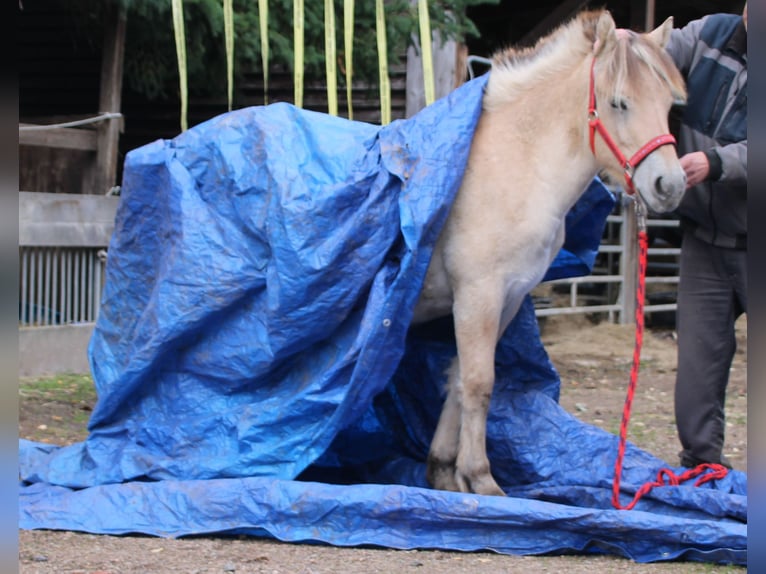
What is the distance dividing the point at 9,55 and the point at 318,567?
2167 mm

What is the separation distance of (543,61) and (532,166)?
44 centimetres

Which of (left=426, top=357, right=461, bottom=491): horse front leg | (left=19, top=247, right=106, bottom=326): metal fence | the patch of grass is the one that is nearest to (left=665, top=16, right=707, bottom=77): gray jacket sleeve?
(left=426, top=357, right=461, bottom=491): horse front leg

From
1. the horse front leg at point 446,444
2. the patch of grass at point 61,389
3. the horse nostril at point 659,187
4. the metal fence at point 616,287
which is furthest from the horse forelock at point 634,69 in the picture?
the metal fence at point 616,287

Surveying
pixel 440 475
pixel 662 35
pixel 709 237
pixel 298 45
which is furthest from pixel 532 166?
pixel 298 45

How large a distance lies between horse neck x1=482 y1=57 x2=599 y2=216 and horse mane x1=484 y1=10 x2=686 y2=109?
23mm

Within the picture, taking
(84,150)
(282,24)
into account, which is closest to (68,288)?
(84,150)

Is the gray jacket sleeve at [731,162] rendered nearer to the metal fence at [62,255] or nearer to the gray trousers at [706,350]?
the gray trousers at [706,350]

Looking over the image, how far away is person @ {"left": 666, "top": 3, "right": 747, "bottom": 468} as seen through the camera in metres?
3.58

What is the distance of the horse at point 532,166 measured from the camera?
10.5 ft

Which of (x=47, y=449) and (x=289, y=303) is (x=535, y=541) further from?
(x=47, y=449)

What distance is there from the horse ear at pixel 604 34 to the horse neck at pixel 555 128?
80mm

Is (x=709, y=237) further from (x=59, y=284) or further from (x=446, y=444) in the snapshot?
(x=59, y=284)

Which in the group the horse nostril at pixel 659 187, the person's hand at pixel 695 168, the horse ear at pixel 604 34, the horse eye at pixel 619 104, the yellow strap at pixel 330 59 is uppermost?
the yellow strap at pixel 330 59

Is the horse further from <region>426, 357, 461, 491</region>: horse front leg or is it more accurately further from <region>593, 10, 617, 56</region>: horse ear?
<region>426, 357, 461, 491</region>: horse front leg
